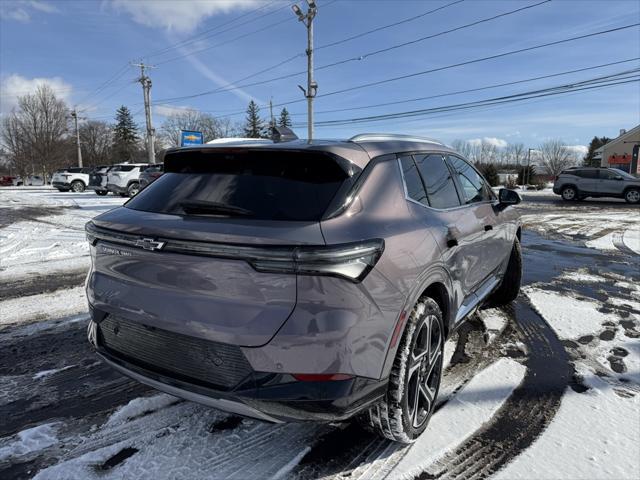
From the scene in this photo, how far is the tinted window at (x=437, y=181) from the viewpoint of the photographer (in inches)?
115

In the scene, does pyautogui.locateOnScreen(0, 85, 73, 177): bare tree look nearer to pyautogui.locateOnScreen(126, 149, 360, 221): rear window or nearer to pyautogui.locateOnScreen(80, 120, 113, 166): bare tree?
pyautogui.locateOnScreen(80, 120, 113, 166): bare tree

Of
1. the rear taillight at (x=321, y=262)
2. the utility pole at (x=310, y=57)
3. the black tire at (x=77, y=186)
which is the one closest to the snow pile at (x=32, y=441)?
the rear taillight at (x=321, y=262)

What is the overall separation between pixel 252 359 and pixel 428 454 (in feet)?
4.00

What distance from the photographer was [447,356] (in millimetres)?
3633

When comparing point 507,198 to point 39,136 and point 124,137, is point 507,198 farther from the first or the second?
point 124,137

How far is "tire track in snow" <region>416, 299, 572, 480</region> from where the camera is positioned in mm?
2293

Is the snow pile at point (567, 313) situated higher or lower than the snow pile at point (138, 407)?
lower

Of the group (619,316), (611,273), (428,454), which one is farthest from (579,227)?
(428,454)

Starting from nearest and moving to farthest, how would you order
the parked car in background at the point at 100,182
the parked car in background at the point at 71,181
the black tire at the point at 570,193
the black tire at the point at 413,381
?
1. the black tire at the point at 413,381
2. the black tire at the point at 570,193
3. the parked car in background at the point at 100,182
4. the parked car in background at the point at 71,181

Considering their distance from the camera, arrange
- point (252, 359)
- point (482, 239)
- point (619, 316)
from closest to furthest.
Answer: point (252, 359) → point (482, 239) → point (619, 316)

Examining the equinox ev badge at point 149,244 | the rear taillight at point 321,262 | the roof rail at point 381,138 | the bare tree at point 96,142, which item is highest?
the bare tree at point 96,142

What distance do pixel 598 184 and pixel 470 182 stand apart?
21325mm

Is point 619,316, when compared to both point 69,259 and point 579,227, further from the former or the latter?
point 579,227

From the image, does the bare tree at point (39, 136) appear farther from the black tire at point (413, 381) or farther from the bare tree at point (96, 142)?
the black tire at point (413, 381)
